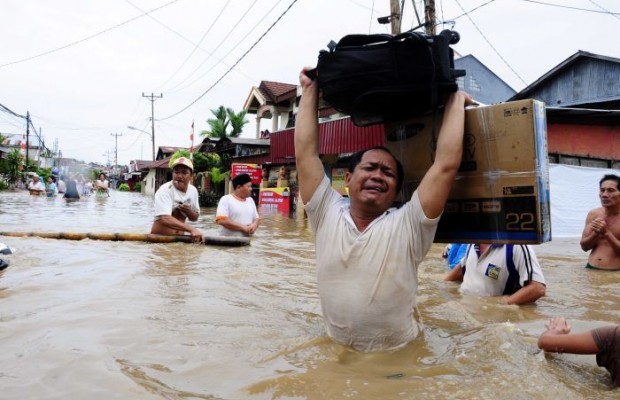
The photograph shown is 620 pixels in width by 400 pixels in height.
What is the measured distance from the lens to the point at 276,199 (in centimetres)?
1853

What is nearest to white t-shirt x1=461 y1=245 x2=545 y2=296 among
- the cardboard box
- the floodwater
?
the floodwater

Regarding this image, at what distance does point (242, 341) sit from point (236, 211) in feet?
14.7

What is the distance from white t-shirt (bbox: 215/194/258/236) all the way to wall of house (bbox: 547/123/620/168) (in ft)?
29.7

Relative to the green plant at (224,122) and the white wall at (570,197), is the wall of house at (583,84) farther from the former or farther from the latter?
the green plant at (224,122)

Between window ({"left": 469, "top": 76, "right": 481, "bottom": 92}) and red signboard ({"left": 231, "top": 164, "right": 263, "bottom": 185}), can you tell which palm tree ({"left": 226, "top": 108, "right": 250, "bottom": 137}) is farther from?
window ({"left": 469, "top": 76, "right": 481, "bottom": 92})

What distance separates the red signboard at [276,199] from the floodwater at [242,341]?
12750 mm

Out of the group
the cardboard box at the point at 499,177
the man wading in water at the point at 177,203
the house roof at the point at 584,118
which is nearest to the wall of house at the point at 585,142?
the house roof at the point at 584,118

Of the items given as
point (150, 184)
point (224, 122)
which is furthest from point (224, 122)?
point (150, 184)

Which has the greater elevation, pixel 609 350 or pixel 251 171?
pixel 251 171

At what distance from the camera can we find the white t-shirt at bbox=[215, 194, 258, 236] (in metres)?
7.22

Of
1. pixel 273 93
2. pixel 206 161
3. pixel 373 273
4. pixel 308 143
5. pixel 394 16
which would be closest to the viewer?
pixel 373 273

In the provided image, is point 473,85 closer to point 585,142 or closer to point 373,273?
point 585,142

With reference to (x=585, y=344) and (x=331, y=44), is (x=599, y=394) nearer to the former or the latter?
(x=585, y=344)

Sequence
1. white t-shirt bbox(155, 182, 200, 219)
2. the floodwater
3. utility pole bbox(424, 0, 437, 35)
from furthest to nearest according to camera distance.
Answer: utility pole bbox(424, 0, 437, 35), white t-shirt bbox(155, 182, 200, 219), the floodwater
